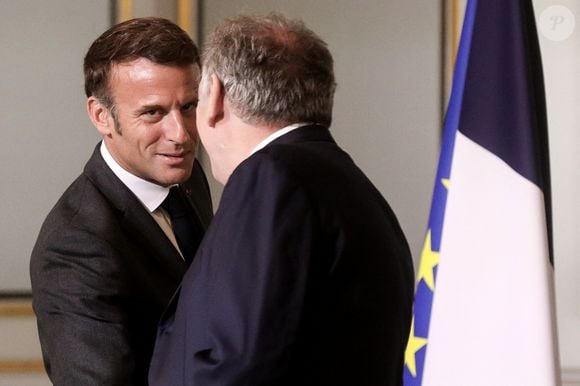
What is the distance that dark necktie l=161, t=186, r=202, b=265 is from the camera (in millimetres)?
1999

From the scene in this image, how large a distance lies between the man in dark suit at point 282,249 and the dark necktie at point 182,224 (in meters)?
0.46

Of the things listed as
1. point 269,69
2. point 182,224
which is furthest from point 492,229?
point 269,69

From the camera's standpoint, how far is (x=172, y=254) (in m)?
1.89

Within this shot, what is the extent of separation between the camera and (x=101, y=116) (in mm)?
1938

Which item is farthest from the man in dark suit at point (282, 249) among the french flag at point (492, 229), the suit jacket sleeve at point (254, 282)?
the french flag at point (492, 229)

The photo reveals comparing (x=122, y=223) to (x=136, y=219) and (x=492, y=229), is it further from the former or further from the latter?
(x=492, y=229)

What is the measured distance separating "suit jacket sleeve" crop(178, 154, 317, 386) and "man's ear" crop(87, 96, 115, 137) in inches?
22.7

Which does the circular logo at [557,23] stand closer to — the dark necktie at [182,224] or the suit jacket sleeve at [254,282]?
the dark necktie at [182,224]

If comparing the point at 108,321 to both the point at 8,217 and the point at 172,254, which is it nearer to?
the point at 172,254

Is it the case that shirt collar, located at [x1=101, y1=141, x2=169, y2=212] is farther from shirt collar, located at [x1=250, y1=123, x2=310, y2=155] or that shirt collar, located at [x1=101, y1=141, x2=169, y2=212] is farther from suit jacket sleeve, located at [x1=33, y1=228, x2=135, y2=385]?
shirt collar, located at [x1=250, y1=123, x2=310, y2=155]

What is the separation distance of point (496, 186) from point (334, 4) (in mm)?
1662

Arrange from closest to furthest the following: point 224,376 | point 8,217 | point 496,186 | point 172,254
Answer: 1. point 224,376
2. point 172,254
3. point 496,186
4. point 8,217

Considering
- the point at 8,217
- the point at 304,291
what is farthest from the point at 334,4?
the point at 304,291

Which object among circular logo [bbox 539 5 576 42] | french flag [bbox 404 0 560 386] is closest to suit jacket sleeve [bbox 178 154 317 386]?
french flag [bbox 404 0 560 386]
